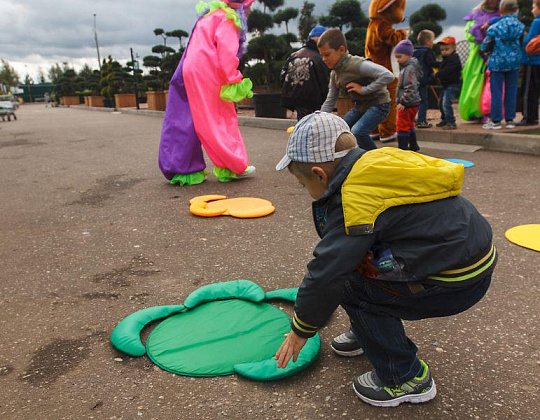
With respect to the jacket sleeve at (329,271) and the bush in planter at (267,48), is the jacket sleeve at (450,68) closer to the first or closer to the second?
the jacket sleeve at (329,271)

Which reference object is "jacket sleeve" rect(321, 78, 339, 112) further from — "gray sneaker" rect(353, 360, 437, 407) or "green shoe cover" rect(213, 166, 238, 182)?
"gray sneaker" rect(353, 360, 437, 407)

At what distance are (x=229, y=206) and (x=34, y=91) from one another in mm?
79730

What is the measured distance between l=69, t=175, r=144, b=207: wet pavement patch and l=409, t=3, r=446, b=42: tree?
10887mm

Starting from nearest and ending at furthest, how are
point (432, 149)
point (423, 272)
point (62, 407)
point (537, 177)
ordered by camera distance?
point (423, 272), point (62, 407), point (537, 177), point (432, 149)

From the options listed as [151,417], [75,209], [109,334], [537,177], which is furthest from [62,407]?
[537,177]

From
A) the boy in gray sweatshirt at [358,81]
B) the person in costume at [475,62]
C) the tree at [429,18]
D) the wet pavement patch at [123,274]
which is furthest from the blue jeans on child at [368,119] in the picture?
the tree at [429,18]

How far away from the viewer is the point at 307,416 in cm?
162

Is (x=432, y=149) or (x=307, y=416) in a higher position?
(x=432, y=149)

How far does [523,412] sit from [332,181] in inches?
41.5

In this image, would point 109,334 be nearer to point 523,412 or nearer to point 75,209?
point 523,412

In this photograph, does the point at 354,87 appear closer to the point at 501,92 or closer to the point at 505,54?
the point at 505,54

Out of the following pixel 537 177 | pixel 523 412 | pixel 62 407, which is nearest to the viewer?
pixel 523 412

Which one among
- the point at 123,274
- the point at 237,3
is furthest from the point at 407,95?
the point at 123,274

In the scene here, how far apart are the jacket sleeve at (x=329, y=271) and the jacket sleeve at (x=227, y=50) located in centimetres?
355
